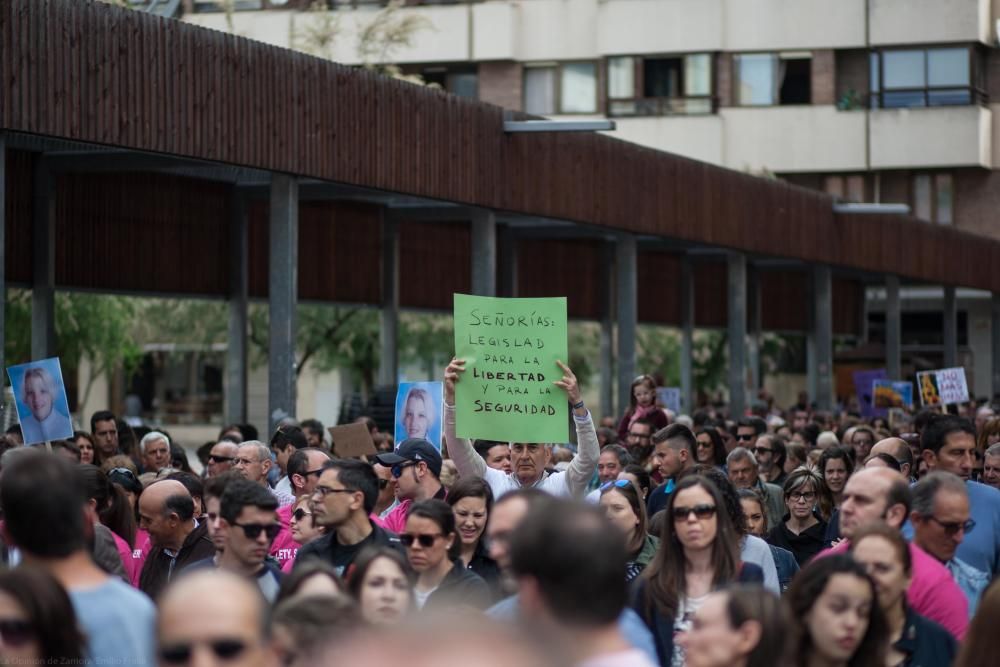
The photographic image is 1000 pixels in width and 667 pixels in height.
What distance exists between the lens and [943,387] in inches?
947

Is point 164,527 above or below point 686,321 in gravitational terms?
below

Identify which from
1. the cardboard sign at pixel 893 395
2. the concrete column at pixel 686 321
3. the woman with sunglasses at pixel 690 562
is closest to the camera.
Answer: the woman with sunglasses at pixel 690 562

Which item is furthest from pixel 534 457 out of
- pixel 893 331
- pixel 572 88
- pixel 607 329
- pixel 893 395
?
pixel 572 88

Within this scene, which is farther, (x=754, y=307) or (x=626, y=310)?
(x=754, y=307)

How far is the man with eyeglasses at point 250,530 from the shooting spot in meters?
7.75

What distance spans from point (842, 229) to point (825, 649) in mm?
32432

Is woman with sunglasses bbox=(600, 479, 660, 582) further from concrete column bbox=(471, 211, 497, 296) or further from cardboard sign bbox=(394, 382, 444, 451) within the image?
concrete column bbox=(471, 211, 497, 296)

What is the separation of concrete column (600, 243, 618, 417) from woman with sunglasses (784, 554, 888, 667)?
30659mm

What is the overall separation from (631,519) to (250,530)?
2.48m

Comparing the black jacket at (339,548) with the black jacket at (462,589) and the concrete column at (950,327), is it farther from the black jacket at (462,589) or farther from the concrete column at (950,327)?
the concrete column at (950,327)

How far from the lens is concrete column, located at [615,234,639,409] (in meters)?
29.3

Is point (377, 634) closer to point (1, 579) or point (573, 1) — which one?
point (1, 579)

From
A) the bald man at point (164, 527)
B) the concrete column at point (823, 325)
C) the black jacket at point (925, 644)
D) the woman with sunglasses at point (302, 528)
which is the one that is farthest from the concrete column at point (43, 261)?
the concrete column at point (823, 325)

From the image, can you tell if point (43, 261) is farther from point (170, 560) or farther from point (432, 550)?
point (432, 550)
